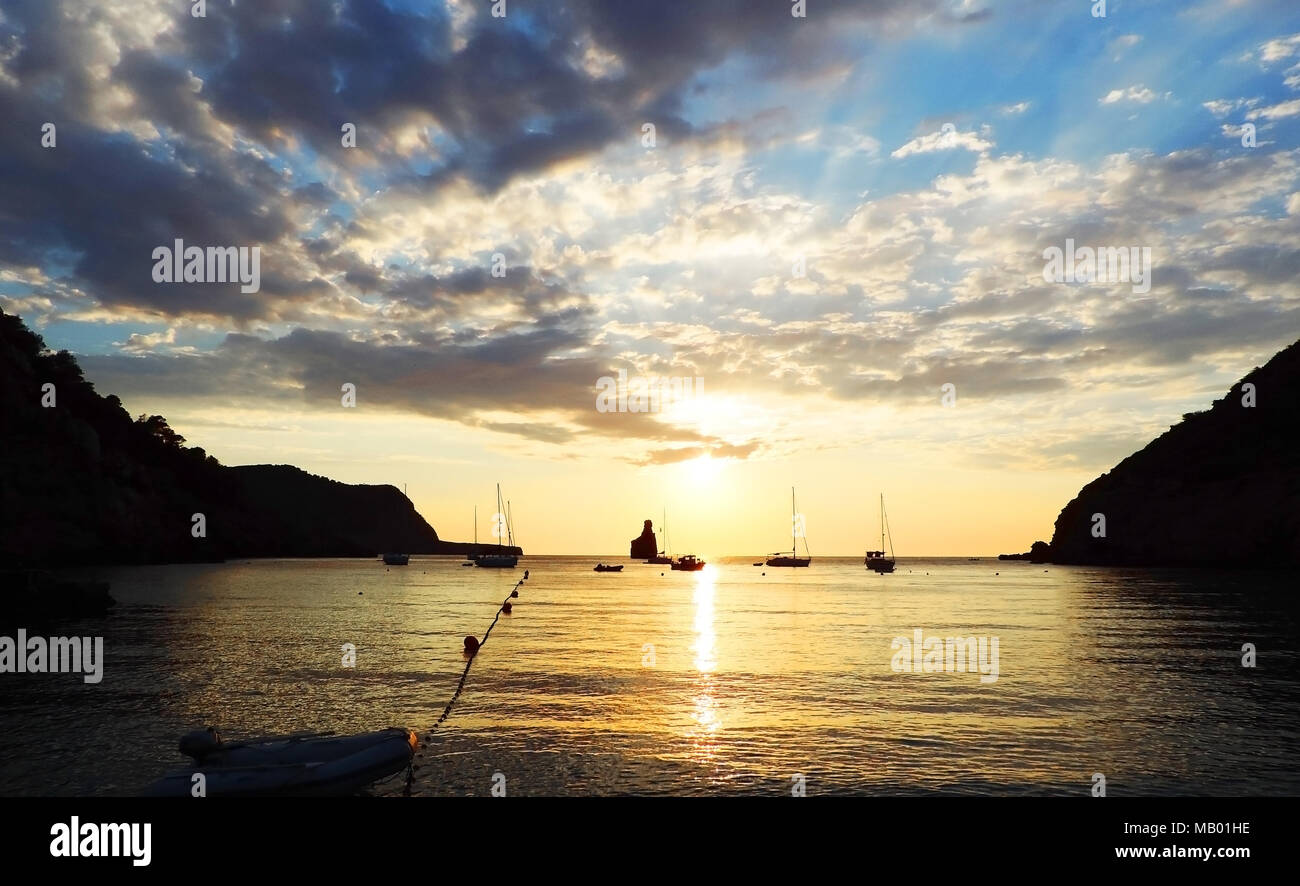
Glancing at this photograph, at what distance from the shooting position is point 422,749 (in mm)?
22812

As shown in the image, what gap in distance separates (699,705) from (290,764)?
621 inches

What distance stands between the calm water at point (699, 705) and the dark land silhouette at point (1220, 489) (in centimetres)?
9472

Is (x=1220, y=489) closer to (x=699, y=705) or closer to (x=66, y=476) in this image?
(x=699, y=705)

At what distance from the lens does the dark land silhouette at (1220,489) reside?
138500 mm

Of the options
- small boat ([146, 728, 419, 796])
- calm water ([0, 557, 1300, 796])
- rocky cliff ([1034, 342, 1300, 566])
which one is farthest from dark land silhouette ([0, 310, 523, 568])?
rocky cliff ([1034, 342, 1300, 566])

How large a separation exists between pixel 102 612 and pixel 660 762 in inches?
2338

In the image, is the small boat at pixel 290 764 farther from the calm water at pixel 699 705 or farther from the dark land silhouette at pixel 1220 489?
Result: the dark land silhouette at pixel 1220 489

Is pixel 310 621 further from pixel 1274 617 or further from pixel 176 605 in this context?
pixel 1274 617

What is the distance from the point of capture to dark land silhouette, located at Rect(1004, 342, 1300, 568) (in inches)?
5453

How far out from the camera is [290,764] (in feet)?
61.3

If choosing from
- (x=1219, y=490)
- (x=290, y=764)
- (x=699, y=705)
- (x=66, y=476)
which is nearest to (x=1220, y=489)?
(x=1219, y=490)

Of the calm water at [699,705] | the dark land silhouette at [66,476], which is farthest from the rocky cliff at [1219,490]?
the dark land silhouette at [66,476]
